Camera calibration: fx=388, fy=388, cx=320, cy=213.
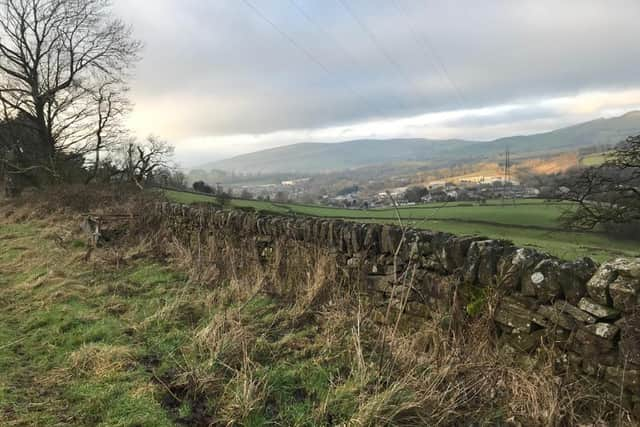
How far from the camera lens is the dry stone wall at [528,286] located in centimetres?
295

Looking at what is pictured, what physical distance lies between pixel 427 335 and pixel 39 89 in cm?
2616

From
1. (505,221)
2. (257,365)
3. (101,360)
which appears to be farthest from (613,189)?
(101,360)

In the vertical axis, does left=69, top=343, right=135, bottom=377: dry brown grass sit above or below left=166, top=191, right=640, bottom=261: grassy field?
above

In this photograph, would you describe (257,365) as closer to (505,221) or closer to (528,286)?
(528,286)

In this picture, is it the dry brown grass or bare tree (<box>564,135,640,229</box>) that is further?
bare tree (<box>564,135,640,229</box>)

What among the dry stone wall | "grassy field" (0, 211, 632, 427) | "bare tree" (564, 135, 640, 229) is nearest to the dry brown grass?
"grassy field" (0, 211, 632, 427)

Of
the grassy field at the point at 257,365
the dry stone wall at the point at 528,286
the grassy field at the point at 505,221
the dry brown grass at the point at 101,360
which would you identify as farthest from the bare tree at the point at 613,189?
the dry brown grass at the point at 101,360

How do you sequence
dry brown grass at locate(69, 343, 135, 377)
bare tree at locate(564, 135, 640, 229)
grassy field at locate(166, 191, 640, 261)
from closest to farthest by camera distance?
dry brown grass at locate(69, 343, 135, 377), bare tree at locate(564, 135, 640, 229), grassy field at locate(166, 191, 640, 261)

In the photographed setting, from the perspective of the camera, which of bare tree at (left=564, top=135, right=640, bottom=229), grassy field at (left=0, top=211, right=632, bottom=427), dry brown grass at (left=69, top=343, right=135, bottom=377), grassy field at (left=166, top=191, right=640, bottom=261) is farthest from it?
grassy field at (left=166, top=191, right=640, bottom=261)

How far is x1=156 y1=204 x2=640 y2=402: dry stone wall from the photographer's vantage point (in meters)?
2.95

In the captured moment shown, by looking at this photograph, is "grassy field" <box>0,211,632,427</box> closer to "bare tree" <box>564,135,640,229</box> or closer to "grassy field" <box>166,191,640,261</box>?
"grassy field" <box>166,191,640,261</box>

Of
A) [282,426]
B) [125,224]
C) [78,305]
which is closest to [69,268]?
[78,305]

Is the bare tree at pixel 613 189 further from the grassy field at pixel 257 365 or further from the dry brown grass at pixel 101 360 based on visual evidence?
the dry brown grass at pixel 101 360

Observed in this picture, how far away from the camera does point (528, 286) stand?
352cm
